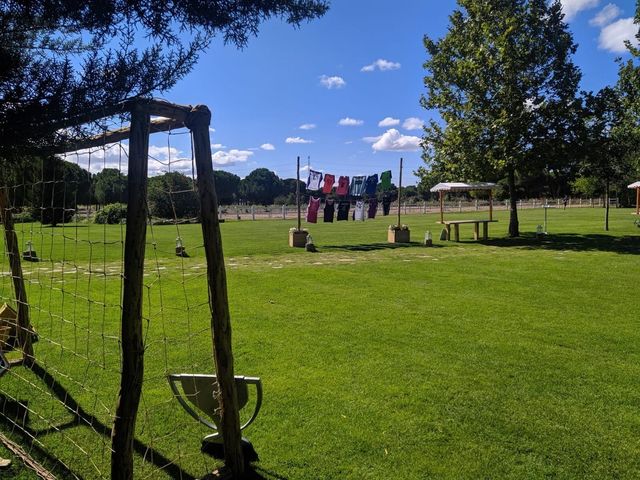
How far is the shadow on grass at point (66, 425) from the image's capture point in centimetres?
300

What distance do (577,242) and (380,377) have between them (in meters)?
15.0

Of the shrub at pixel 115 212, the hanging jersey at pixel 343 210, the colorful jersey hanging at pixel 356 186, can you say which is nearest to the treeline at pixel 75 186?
the shrub at pixel 115 212

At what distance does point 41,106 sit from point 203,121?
797mm

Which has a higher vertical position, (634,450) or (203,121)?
(203,121)

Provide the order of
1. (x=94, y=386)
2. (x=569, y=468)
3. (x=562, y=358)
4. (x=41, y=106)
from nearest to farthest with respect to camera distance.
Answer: (x=41, y=106)
(x=569, y=468)
(x=94, y=386)
(x=562, y=358)

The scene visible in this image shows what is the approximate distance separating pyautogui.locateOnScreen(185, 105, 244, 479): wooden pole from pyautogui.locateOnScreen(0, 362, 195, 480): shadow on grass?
0.37 meters

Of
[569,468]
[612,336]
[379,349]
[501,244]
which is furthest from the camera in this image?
[501,244]

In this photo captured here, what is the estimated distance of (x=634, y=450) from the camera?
304 cm

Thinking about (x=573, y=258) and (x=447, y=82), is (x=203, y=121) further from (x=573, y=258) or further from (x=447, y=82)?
(x=447, y=82)

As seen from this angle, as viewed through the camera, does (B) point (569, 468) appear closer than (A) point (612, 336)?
Yes

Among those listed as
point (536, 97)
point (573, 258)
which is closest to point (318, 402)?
point (573, 258)

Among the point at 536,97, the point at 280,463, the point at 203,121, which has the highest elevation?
the point at 536,97

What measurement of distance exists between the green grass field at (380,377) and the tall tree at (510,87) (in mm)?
9355

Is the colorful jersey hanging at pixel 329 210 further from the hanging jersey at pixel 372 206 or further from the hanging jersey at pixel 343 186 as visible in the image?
the hanging jersey at pixel 372 206
